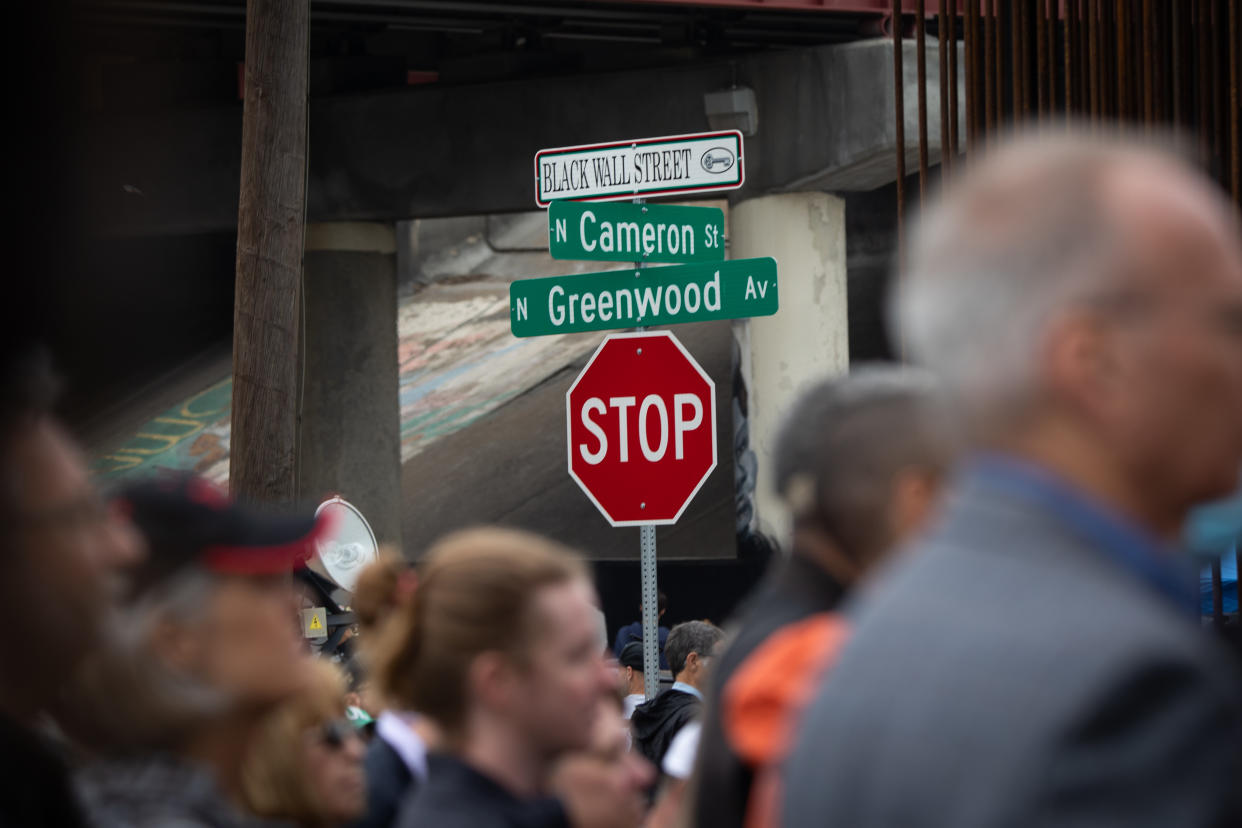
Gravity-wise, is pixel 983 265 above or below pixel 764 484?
above

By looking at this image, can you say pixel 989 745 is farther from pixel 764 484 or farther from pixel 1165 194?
pixel 764 484

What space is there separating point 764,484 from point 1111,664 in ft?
47.5

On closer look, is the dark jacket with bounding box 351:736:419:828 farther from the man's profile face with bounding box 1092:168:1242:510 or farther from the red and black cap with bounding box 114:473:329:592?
the man's profile face with bounding box 1092:168:1242:510

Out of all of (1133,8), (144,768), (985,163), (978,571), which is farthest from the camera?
(1133,8)

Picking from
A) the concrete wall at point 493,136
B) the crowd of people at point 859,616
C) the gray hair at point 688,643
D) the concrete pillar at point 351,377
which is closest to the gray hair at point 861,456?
the crowd of people at point 859,616

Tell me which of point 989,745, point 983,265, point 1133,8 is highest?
point 1133,8

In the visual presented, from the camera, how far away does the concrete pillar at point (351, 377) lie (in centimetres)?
1638

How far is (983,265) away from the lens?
1516mm

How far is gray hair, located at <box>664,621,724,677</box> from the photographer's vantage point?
802 centimetres

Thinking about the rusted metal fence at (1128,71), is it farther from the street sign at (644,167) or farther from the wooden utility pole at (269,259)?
the wooden utility pole at (269,259)

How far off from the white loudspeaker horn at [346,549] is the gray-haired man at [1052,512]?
9.51 meters

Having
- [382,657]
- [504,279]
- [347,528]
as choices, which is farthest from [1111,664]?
[504,279]

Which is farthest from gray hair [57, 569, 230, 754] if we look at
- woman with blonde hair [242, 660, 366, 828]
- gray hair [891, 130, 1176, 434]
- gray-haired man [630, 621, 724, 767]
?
gray-haired man [630, 621, 724, 767]

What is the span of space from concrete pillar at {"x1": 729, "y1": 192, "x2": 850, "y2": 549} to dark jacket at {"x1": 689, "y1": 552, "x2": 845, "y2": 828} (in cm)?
1246
